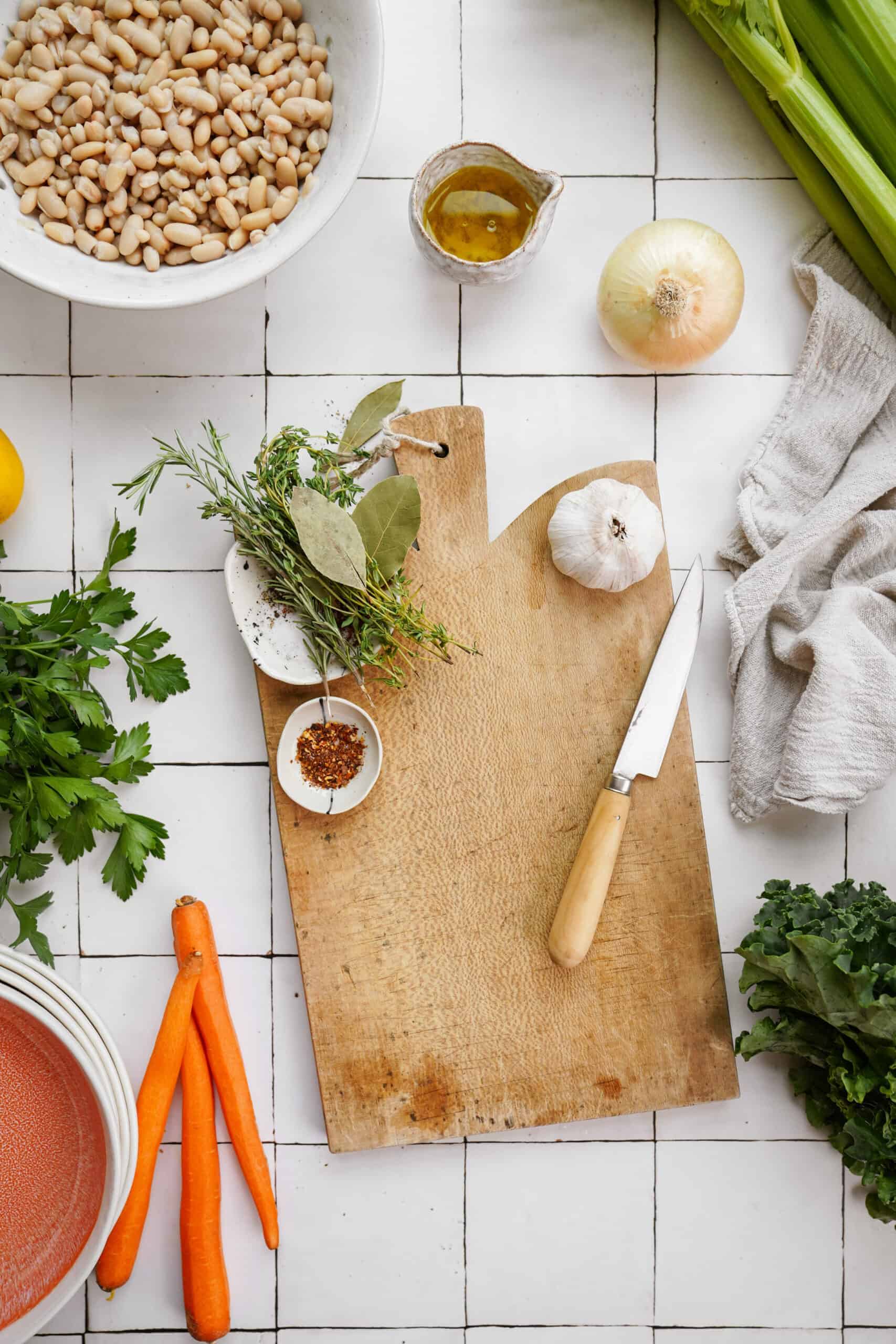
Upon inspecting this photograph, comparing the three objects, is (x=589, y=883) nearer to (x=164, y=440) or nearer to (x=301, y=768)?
(x=301, y=768)

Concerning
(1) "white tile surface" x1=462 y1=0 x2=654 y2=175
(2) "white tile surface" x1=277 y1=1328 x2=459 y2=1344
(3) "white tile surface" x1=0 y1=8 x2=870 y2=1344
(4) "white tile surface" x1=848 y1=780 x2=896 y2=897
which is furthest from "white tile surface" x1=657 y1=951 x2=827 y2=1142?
(1) "white tile surface" x1=462 y1=0 x2=654 y2=175

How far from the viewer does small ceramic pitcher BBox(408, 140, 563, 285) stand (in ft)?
3.02

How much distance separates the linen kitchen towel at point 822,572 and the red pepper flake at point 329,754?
428 mm

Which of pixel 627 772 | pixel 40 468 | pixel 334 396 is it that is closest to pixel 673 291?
pixel 334 396

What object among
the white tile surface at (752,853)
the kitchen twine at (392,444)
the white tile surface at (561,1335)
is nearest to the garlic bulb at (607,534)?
the kitchen twine at (392,444)

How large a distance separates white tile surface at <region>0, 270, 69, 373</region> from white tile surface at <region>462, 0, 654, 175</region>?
0.51 m

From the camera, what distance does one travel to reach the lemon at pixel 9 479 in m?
0.93

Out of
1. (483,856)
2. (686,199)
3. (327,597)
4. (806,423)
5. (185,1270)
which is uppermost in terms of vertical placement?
(686,199)

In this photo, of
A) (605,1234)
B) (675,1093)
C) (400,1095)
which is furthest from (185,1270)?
(675,1093)

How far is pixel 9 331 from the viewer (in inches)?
40.3

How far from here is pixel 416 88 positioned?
101 centimetres

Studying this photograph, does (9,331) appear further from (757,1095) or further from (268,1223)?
(757,1095)

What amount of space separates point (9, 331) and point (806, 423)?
35.7 inches

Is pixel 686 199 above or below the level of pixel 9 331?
above
